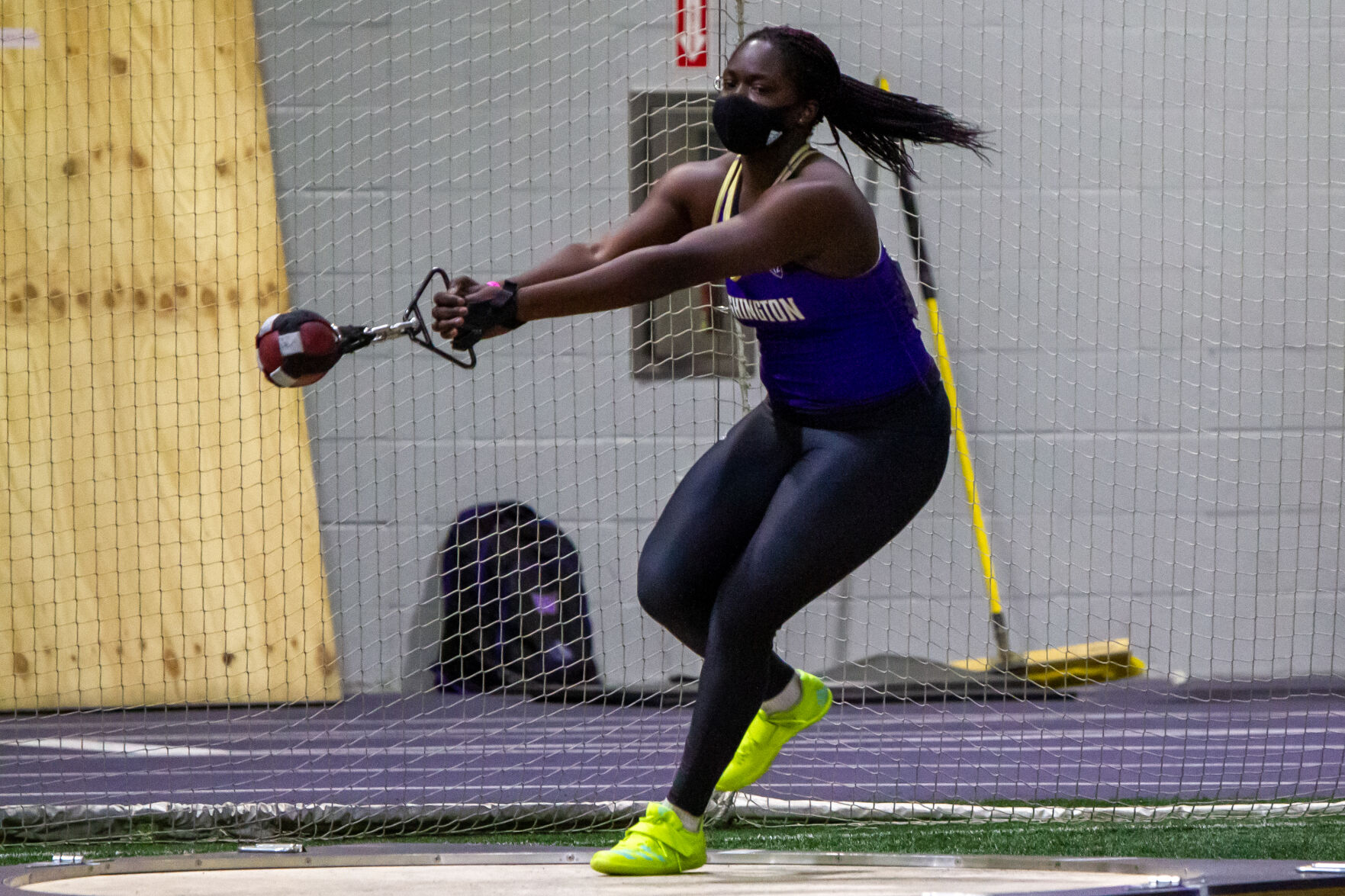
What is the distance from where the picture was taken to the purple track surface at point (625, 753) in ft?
13.2

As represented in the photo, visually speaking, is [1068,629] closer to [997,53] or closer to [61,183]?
[997,53]

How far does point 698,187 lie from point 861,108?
0.32 m

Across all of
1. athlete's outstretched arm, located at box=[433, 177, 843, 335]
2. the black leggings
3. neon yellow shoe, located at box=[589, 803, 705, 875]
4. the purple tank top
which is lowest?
neon yellow shoe, located at box=[589, 803, 705, 875]

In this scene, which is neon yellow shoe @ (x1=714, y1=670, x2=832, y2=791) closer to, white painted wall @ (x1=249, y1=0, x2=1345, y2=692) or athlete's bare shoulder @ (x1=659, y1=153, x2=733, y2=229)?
athlete's bare shoulder @ (x1=659, y1=153, x2=733, y2=229)

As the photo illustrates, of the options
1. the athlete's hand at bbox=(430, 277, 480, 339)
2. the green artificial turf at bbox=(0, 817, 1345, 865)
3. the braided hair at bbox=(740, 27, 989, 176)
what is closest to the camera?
the athlete's hand at bbox=(430, 277, 480, 339)

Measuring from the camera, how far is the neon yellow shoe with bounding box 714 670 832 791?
262cm

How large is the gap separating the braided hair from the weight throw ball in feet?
2.79

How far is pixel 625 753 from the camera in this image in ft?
14.8

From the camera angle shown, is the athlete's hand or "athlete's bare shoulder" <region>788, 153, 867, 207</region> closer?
the athlete's hand

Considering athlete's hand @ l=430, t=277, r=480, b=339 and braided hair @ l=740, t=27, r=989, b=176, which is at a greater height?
braided hair @ l=740, t=27, r=989, b=176

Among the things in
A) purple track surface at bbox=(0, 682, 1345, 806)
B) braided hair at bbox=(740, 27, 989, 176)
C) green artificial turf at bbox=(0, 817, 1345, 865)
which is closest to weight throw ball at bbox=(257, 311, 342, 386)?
braided hair at bbox=(740, 27, 989, 176)

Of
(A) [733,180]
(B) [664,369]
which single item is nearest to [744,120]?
(A) [733,180]

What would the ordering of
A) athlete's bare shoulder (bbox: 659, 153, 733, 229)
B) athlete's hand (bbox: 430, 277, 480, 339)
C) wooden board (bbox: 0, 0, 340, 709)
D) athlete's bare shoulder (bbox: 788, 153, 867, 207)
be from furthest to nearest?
1. wooden board (bbox: 0, 0, 340, 709)
2. athlete's bare shoulder (bbox: 659, 153, 733, 229)
3. athlete's bare shoulder (bbox: 788, 153, 867, 207)
4. athlete's hand (bbox: 430, 277, 480, 339)

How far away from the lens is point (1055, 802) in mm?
3842
